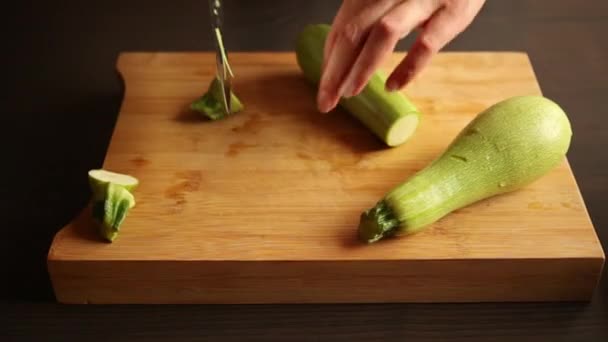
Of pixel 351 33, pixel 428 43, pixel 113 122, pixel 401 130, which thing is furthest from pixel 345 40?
pixel 113 122

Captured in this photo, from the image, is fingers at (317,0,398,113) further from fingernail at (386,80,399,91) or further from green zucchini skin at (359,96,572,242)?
green zucchini skin at (359,96,572,242)

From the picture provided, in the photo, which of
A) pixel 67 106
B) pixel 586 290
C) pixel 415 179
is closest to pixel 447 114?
pixel 415 179

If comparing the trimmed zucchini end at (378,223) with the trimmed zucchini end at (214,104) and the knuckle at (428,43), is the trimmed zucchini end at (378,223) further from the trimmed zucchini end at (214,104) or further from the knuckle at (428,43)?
the trimmed zucchini end at (214,104)

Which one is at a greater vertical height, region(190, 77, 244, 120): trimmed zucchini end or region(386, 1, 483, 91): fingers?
region(386, 1, 483, 91): fingers

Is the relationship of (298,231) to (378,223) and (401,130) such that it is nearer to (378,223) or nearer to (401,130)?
(378,223)

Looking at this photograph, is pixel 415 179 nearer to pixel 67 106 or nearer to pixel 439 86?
pixel 439 86

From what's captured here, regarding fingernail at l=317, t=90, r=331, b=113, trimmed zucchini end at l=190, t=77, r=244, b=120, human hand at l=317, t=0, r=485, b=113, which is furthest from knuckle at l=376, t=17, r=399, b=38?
trimmed zucchini end at l=190, t=77, r=244, b=120

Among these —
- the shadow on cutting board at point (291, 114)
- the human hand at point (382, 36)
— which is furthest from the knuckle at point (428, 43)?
the shadow on cutting board at point (291, 114)
